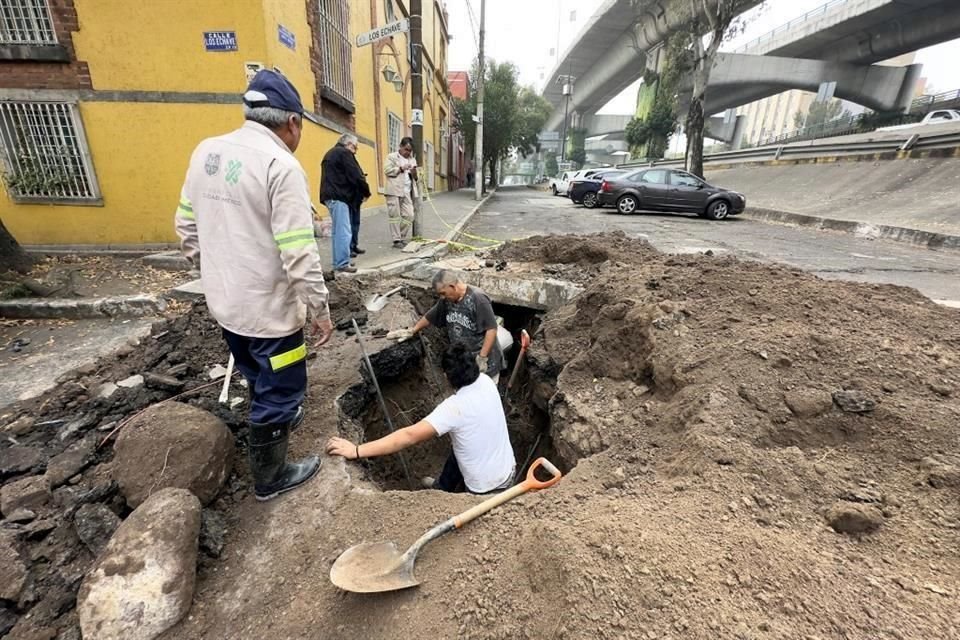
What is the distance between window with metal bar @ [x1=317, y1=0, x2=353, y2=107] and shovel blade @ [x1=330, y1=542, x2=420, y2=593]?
29.0ft

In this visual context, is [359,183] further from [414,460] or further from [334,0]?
[334,0]

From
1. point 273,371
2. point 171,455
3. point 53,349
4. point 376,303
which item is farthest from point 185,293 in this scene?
point 273,371

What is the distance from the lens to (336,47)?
9.30 meters

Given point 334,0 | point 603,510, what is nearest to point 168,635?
point 603,510

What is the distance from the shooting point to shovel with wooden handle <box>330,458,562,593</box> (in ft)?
5.80

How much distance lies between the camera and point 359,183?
20.4 ft

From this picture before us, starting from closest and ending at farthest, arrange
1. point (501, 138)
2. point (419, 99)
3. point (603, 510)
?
point (603, 510) → point (419, 99) → point (501, 138)

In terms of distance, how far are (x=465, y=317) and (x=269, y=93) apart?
101 inches

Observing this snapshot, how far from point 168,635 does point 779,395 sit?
3.07 m

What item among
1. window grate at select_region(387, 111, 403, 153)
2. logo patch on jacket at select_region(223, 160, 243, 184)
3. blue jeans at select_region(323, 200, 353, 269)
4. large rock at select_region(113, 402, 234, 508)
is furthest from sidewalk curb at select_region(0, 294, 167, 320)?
window grate at select_region(387, 111, 403, 153)

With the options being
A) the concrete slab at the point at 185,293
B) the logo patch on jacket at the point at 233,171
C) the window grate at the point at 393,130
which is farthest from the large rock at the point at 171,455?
the window grate at the point at 393,130

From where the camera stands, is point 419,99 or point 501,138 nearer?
point 419,99

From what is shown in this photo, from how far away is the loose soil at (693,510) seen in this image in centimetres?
148

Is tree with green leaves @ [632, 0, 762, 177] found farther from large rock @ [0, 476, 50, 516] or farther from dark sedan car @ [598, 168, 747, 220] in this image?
large rock @ [0, 476, 50, 516]
